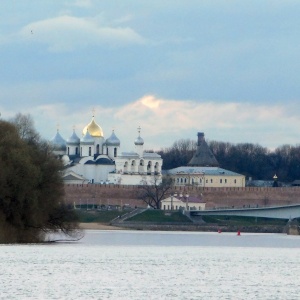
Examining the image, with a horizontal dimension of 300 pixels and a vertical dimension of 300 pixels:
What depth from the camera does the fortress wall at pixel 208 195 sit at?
111 m

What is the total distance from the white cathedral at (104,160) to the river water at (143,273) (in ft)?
225

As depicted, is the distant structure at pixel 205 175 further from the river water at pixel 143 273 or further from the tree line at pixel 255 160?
the river water at pixel 143 273

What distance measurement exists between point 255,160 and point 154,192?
93.0ft

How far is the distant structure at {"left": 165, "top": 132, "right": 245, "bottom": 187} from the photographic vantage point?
121312 millimetres

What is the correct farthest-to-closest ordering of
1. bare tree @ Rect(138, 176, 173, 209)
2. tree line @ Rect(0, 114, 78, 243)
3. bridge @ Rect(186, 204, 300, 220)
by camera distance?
bare tree @ Rect(138, 176, 173, 209) → bridge @ Rect(186, 204, 300, 220) → tree line @ Rect(0, 114, 78, 243)

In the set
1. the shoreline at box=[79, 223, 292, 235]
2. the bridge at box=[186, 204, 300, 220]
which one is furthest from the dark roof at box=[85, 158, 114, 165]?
the shoreline at box=[79, 223, 292, 235]

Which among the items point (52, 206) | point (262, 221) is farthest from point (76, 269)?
point (262, 221)

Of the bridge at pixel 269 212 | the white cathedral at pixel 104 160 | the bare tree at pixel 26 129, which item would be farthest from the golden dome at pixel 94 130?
the bare tree at pixel 26 129

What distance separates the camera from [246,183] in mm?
126375

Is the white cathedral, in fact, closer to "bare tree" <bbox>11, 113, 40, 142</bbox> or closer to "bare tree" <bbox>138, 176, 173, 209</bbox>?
"bare tree" <bbox>138, 176, 173, 209</bbox>

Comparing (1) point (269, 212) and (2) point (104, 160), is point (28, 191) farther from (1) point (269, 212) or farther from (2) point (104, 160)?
(2) point (104, 160)

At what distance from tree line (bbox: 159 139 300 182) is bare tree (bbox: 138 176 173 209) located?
71.6ft

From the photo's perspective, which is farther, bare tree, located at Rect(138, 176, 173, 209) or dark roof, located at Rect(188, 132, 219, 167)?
dark roof, located at Rect(188, 132, 219, 167)

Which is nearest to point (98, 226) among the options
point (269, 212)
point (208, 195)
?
point (269, 212)
